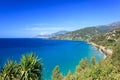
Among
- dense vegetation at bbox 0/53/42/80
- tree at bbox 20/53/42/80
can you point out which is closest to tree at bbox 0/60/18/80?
dense vegetation at bbox 0/53/42/80

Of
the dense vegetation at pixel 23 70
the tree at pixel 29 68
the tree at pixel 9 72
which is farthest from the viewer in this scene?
the tree at pixel 29 68

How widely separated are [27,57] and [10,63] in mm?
3109

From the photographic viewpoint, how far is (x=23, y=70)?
35.9m

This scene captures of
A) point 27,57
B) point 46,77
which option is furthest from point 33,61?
point 46,77

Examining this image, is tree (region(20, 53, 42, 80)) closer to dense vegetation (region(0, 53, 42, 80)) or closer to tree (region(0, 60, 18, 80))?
dense vegetation (region(0, 53, 42, 80))

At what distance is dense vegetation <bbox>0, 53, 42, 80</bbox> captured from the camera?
35594 mm

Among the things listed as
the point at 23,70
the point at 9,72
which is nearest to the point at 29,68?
the point at 23,70

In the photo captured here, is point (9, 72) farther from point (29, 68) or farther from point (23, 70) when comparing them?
point (29, 68)

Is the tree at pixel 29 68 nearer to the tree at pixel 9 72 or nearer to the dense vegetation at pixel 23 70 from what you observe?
the dense vegetation at pixel 23 70

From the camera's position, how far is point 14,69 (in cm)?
3656

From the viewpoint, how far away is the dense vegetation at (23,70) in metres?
35.6

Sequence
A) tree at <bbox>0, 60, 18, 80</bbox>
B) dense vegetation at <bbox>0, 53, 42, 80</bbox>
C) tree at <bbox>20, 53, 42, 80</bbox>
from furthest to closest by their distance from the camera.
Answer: tree at <bbox>20, 53, 42, 80</bbox> → dense vegetation at <bbox>0, 53, 42, 80</bbox> → tree at <bbox>0, 60, 18, 80</bbox>

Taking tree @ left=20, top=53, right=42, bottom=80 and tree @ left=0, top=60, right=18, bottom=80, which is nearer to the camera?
tree @ left=0, top=60, right=18, bottom=80

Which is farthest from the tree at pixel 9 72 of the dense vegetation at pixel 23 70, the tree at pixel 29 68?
the tree at pixel 29 68
